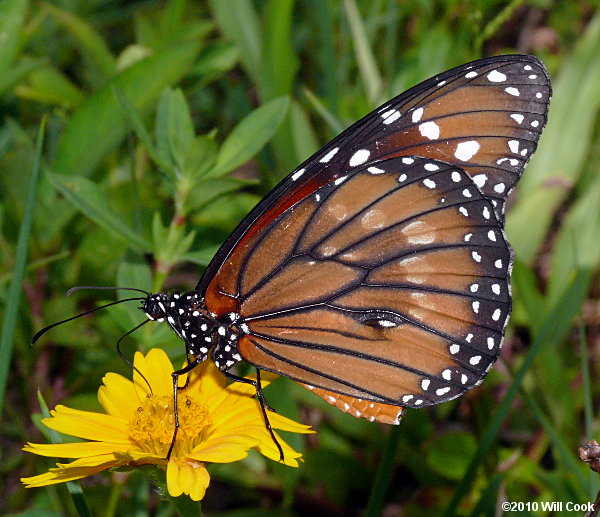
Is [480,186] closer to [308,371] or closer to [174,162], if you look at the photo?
[308,371]

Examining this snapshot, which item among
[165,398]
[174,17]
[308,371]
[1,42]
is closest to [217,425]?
[165,398]

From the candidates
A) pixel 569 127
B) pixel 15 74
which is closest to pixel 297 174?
pixel 15 74

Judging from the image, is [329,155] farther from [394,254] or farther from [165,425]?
[165,425]

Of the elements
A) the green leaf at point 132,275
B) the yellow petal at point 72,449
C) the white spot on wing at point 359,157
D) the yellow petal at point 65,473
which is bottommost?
the yellow petal at point 65,473

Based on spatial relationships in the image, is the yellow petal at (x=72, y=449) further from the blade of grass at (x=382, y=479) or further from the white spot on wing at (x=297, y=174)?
the white spot on wing at (x=297, y=174)

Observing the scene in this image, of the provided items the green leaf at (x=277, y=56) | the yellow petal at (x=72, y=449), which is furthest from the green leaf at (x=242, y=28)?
the yellow petal at (x=72, y=449)
